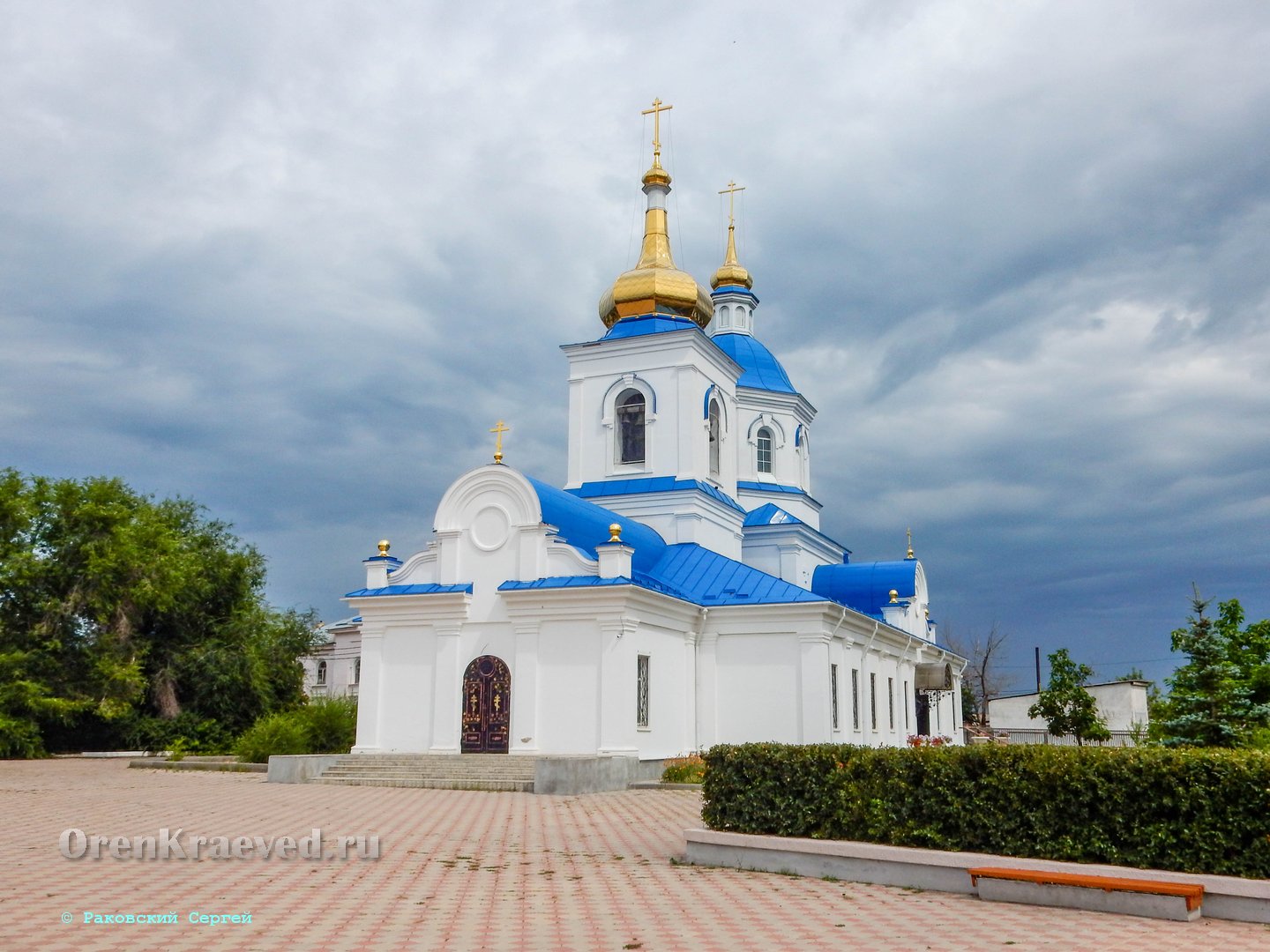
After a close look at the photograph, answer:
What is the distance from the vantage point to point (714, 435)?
29078 millimetres

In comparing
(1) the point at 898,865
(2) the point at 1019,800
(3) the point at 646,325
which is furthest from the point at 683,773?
(3) the point at 646,325

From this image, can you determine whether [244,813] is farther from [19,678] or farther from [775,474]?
[775,474]

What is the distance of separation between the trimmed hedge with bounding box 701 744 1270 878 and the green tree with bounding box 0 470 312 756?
2291 cm

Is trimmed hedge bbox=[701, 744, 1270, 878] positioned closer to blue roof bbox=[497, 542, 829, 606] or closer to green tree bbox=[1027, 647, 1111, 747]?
blue roof bbox=[497, 542, 829, 606]

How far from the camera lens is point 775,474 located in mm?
34469

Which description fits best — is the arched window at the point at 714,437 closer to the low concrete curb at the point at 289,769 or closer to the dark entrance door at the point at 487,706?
the dark entrance door at the point at 487,706

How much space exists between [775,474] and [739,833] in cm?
2468

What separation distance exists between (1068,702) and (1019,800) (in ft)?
52.0

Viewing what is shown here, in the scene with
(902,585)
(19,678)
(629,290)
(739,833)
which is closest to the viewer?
(739,833)

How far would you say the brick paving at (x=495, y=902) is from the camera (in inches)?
274

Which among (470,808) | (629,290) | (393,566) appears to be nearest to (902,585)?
(629,290)

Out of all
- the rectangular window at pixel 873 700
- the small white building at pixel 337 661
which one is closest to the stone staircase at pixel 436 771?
the rectangular window at pixel 873 700

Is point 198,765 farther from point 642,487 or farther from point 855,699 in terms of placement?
point 855,699

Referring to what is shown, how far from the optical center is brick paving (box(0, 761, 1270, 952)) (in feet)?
22.8
